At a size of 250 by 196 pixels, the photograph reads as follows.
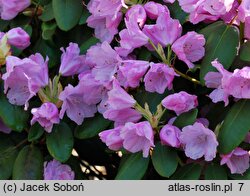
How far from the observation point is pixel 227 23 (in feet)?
5.47

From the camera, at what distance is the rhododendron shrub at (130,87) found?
1582 mm

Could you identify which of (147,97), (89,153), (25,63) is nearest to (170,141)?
(147,97)

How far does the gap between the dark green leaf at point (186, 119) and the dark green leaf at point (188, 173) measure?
0.37 ft

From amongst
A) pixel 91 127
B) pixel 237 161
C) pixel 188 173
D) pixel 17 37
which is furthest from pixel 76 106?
pixel 237 161

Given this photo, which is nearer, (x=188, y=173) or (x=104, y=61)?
(x=188, y=173)

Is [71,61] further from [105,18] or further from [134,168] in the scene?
[134,168]

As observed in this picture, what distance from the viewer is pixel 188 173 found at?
1.62 metres

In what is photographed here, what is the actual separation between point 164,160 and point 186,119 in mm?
120

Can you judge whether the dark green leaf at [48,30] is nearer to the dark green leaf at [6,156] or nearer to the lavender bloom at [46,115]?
the lavender bloom at [46,115]

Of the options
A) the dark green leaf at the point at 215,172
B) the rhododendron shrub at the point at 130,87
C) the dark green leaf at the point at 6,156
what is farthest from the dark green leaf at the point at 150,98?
the dark green leaf at the point at 6,156

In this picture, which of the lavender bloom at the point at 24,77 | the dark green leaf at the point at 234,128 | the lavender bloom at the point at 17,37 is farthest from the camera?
the lavender bloom at the point at 17,37

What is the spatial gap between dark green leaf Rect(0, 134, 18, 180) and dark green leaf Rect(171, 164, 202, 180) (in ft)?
1.75

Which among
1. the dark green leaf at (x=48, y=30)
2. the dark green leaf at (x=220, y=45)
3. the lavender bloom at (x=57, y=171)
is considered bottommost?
the lavender bloom at (x=57, y=171)

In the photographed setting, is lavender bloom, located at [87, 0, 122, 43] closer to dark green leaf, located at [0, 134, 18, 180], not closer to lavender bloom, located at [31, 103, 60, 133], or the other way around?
lavender bloom, located at [31, 103, 60, 133]
